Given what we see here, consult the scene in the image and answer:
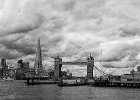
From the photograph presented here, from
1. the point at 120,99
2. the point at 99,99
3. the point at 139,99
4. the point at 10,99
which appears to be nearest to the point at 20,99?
the point at 10,99

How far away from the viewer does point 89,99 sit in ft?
362

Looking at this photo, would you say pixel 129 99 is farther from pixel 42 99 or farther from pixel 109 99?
pixel 42 99

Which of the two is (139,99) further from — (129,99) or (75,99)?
(75,99)

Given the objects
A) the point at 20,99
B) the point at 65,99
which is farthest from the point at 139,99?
the point at 20,99

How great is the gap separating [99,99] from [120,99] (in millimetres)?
8601

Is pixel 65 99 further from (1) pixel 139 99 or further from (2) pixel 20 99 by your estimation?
(1) pixel 139 99

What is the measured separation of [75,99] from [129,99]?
22.3m

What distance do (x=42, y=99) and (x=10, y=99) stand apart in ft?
40.9

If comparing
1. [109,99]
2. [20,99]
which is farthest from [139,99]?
[20,99]

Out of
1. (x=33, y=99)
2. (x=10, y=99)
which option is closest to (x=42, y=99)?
(x=33, y=99)

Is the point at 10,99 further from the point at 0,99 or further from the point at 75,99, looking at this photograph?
the point at 75,99

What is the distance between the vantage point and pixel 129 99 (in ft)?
363

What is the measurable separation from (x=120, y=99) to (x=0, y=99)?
158 feet

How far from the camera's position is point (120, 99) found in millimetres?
111125
